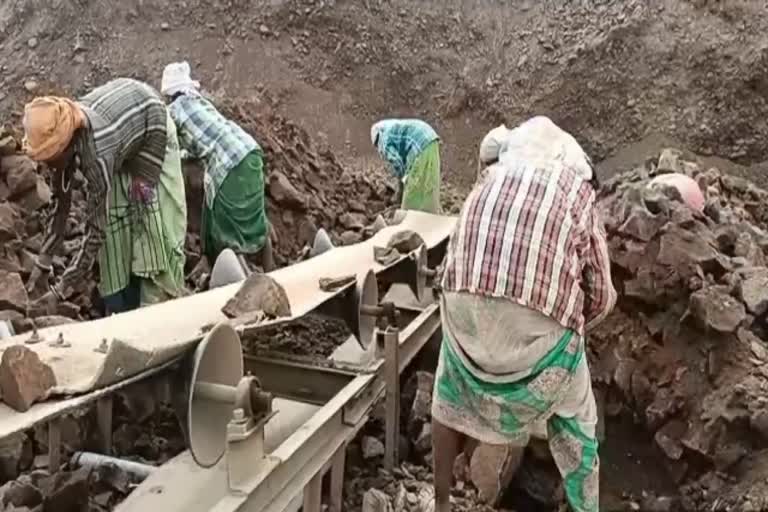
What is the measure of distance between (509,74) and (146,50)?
4.57 m

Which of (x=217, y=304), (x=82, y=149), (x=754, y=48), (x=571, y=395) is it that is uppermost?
(x=754, y=48)

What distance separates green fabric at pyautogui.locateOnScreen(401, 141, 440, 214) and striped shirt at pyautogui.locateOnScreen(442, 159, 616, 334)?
3.16 m

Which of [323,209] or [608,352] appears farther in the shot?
[323,209]

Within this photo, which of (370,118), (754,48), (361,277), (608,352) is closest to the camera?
(361,277)

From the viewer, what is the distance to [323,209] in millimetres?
6902

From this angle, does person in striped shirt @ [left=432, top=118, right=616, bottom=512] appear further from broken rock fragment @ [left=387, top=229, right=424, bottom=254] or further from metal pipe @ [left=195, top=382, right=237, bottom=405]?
broken rock fragment @ [left=387, top=229, right=424, bottom=254]

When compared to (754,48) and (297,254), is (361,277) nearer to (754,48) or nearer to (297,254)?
(297,254)

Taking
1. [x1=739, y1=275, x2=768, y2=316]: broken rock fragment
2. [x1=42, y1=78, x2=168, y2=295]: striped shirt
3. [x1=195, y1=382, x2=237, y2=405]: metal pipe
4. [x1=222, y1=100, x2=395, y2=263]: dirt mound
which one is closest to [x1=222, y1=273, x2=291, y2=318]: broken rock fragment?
[x1=195, y1=382, x2=237, y2=405]: metal pipe

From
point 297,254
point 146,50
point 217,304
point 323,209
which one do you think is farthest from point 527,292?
point 146,50

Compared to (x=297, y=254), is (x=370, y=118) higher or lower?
higher

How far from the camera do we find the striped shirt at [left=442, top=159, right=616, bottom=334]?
2.84 m

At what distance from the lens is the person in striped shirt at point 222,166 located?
16.8ft

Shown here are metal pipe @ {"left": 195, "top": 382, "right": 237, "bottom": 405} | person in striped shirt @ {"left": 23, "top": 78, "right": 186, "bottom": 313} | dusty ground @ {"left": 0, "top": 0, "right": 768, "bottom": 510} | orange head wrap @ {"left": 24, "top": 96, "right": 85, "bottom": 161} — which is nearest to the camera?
metal pipe @ {"left": 195, "top": 382, "right": 237, "bottom": 405}

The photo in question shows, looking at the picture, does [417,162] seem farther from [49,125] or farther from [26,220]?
[49,125]
